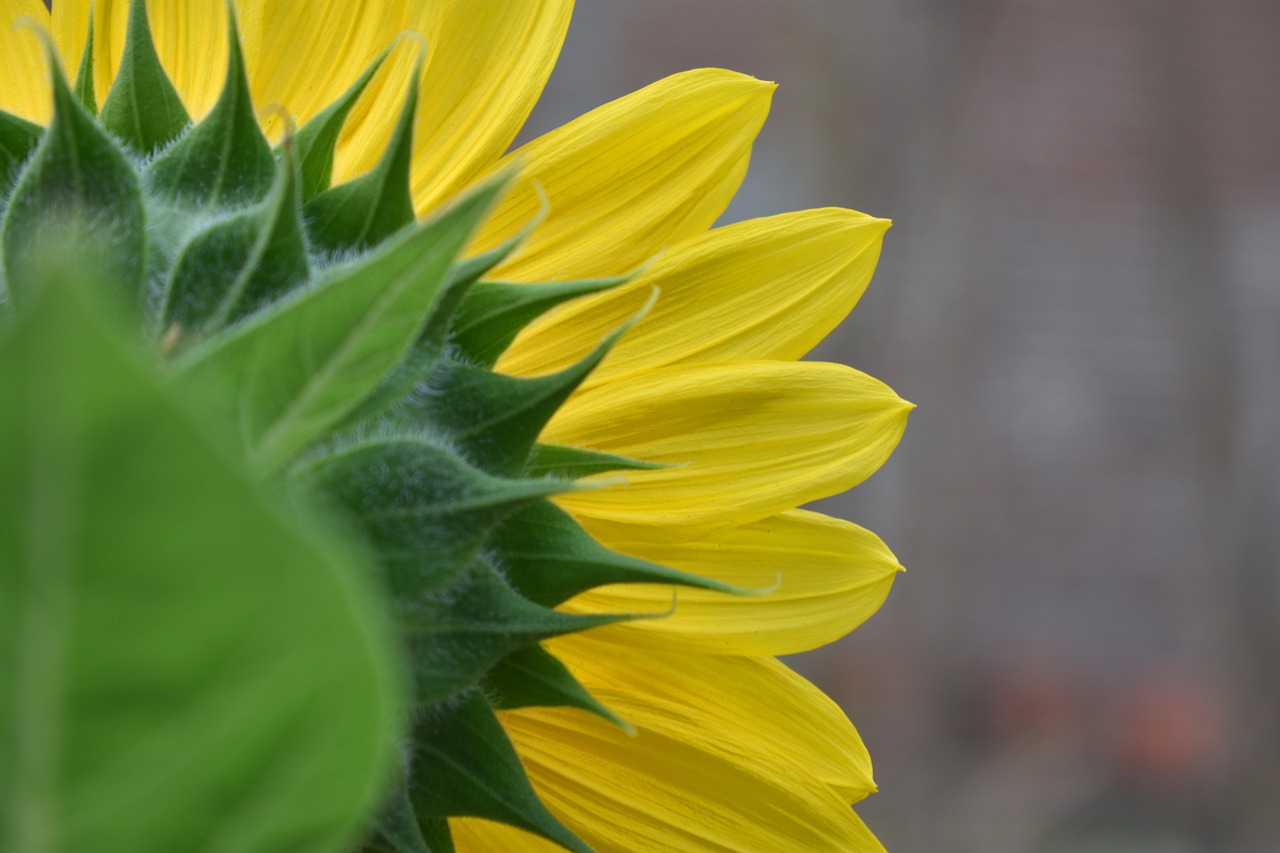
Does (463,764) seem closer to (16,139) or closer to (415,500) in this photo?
(415,500)

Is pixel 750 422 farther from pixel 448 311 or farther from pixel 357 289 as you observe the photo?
pixel 357 289

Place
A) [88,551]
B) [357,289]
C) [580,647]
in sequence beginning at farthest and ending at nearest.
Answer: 1. [580,647]
2. [357,289]
3. [88,551]

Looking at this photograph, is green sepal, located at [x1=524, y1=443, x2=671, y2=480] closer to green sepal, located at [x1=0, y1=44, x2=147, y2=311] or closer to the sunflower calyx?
the sunflower calyx

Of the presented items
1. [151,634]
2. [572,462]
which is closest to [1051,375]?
[572,462]

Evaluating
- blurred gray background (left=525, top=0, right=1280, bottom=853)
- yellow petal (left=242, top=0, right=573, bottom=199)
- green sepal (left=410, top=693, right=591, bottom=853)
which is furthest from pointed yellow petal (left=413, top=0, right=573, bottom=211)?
blurred gray background (left=525, top=0, right=1280, bottom=853)

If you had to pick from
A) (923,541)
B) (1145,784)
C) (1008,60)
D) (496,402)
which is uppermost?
(1008,60)

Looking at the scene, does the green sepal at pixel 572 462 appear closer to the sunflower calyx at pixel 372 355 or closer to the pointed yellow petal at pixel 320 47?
the sunflower calyx at pixel 372 355

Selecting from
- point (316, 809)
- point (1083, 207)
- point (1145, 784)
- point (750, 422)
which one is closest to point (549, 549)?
point (750, 422)
